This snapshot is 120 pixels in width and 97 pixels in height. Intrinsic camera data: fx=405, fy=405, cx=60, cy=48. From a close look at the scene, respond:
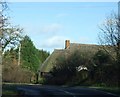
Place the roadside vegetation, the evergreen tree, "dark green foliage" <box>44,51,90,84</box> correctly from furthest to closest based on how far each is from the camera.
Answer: the evergreen tree, "dark green foliage" <box>44,51,90,84</box>, the roadside vegetation

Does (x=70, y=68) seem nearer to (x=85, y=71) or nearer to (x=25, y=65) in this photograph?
(x=85, y=71)

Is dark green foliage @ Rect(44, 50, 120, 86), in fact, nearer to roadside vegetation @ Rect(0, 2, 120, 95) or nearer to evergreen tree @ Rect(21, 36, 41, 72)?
roadside vegetation @ Rect(0, 2, 120, 95)

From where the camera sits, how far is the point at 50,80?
7212cm

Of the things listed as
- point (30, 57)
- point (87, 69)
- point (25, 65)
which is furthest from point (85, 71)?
point (30, 57)

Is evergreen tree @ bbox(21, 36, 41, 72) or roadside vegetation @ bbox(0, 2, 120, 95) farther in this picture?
evergreen tree @ bbox(21, 36, 41, 72)

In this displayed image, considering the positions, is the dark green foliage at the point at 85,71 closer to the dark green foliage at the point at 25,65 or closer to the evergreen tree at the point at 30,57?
the dark green foliage at the point at 25,65

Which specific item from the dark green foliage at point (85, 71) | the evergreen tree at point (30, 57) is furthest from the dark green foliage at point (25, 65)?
the dark green foliage at point (85, 71)

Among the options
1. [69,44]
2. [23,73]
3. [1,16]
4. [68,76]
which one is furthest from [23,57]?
[1,16]

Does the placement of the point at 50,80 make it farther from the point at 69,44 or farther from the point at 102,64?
the point at 69,44

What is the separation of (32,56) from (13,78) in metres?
31.1

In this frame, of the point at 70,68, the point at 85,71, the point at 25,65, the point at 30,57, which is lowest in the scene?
the point at 85,71

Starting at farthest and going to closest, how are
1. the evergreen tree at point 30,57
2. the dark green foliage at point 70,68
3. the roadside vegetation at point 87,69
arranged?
the evergreen tree at point 30,57 → the dark green foliage at point 70,68 → the roadside vegetation at point 87,69

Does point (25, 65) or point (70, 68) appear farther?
point (25, 65)

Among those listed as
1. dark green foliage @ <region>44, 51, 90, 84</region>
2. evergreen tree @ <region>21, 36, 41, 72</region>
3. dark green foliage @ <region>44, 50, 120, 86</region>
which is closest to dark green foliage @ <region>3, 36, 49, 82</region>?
evergreen tree @ <region>21, 36, 41, 72</region>
